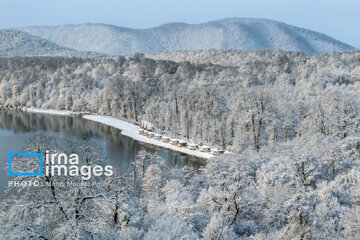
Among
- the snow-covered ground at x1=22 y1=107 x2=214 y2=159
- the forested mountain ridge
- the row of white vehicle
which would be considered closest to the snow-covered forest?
the forested mountain ridge

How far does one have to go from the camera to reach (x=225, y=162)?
114 feet

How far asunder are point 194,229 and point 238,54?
13502 cm

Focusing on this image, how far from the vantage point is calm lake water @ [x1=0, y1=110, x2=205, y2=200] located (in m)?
46.2

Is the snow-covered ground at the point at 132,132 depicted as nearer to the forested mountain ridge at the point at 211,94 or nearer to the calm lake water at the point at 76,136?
the calm lake water at the point at 76,136

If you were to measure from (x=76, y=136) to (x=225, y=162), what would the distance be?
36.2 meters

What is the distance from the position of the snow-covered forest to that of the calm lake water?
760 cm

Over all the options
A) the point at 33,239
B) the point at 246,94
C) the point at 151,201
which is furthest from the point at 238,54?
the point at 33,239

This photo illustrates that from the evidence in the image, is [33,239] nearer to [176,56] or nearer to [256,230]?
[256,230]

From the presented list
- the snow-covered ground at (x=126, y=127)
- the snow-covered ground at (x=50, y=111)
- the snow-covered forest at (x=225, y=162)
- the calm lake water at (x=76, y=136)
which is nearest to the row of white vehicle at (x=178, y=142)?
the snow-covered ground at (x=126, y=127)

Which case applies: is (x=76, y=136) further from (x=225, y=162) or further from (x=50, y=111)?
(x=50, y=111)

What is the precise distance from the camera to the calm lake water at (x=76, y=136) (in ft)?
152

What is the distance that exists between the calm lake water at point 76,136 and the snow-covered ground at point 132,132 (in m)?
1.26

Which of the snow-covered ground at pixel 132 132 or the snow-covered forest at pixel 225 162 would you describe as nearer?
the snow-covered forest at pixel 225 162

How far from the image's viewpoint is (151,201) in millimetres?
22703
